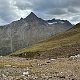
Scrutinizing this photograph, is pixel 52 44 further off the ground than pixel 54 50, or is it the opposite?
pixel 52 44

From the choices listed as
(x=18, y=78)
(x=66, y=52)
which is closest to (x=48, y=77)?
(x=18, y=78)

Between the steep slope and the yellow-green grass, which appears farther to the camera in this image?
the yellow-green grass

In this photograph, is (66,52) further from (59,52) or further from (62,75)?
(62,75)

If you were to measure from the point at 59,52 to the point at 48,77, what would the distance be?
47.0 meters

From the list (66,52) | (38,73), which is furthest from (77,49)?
(38,73)

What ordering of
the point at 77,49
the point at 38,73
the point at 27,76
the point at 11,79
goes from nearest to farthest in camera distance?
1. the point at 11,79
2. the point at 27,76
3. the point at 38,73
4. the point at 77,49

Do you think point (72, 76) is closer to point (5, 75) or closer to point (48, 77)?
point (48, 77)

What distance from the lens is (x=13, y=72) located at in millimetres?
Result: 28188

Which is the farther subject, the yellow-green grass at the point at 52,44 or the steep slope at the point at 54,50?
the yellow-green grass at the point at 52,44

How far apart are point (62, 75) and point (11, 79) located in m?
5.35

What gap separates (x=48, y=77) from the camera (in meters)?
25.8

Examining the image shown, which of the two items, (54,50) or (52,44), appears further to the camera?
(52,44)

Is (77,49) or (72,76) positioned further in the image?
(77,49)

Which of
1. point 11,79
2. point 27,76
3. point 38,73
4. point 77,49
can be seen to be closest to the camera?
point 11,79
